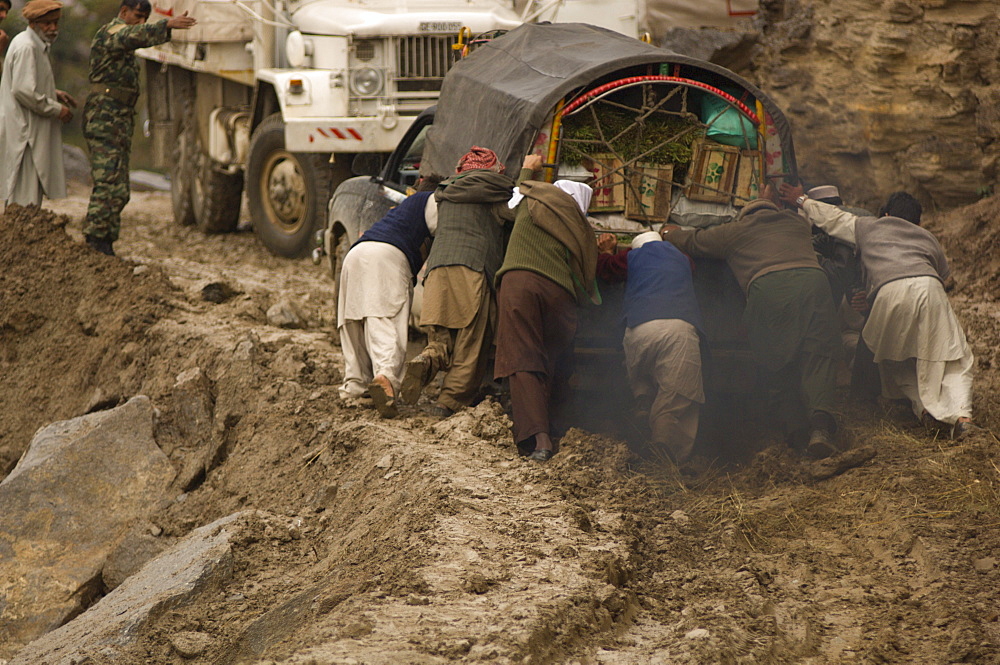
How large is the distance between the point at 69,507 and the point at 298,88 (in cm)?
442

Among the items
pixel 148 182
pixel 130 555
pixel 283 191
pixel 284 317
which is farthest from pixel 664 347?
pixel 148 182

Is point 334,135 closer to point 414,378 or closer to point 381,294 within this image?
point 381,294

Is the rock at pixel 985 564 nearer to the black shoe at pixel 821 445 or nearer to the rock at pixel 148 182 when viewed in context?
the black shoe at pixel 821 445

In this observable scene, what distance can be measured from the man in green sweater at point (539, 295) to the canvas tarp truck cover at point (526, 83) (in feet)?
2.06

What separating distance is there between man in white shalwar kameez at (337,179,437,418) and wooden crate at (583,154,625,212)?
99cm

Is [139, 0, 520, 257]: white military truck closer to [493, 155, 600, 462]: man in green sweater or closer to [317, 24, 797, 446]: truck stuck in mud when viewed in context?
[317, 24, 797, 446]: truck stuck in mud

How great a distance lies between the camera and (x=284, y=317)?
25.9 ft

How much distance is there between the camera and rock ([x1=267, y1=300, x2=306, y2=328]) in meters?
7.89

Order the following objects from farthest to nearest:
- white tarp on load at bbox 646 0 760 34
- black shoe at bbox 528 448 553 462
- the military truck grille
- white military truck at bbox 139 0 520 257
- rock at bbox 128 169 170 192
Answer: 1. rock at bbox 128 169 170 192
2. white tarp on load at bbox 646 0 760 34
3. the military truck grille
4. white military truck at bbox 139 0 520 257
5. black shoe at bbox 528 448 553 462

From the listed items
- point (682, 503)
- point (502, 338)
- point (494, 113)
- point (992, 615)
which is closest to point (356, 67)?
point (494, 113)

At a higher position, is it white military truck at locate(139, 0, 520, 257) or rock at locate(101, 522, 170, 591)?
white military truck at locate(139, 0, 520, 257)

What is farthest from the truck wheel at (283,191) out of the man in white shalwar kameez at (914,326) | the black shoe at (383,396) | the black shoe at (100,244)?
the man in white shalwar kameez at (914,326)

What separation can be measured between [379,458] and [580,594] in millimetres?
1663

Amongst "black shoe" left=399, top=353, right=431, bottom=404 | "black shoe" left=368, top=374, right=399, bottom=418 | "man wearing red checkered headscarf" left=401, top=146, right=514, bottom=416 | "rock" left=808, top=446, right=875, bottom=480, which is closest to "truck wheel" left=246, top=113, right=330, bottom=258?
"man wearing red checkered headscarf" left=401, top=146, right=514, bottom=416
